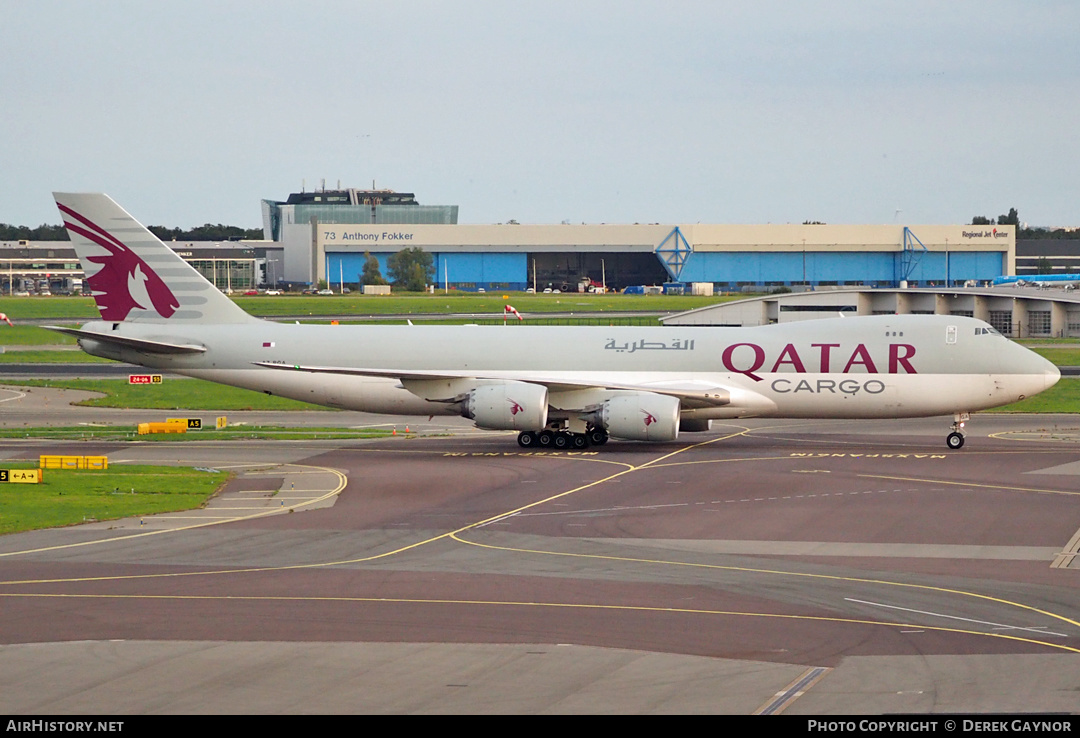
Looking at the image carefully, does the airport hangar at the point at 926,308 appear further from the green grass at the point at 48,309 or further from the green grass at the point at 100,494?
the green grass at the point at 48,309

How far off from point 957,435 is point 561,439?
606 inches

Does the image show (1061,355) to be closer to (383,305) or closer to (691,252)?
(383,305)

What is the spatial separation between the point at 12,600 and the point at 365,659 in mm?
8506

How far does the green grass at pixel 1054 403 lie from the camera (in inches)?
2419

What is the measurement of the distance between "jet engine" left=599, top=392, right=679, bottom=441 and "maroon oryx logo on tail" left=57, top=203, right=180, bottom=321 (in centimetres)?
1937

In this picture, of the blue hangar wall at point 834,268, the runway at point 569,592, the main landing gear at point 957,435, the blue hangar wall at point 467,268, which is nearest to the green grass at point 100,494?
the runway at point 569,592

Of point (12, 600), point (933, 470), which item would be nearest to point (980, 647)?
point (12, 600)

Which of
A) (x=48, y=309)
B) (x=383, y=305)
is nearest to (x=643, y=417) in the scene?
(x=383, y=305)

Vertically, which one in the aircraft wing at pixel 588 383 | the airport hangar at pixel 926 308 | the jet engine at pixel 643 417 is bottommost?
the jet engine at pixel 643 417

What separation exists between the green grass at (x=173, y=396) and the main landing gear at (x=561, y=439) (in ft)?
Answer: 62.3

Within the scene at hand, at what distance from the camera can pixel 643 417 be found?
4538 cm

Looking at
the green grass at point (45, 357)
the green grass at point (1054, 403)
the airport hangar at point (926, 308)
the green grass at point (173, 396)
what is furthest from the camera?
the airport hangar at point (926, 308)
